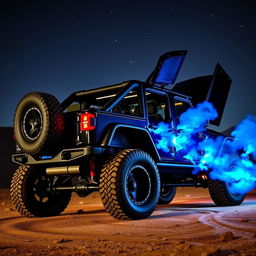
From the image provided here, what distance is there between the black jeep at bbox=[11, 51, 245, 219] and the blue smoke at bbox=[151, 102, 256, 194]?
7.1 inches

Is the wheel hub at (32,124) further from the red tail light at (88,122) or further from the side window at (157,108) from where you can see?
the side window at (157,108)

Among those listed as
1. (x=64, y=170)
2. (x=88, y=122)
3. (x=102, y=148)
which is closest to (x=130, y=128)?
(x=102, y=148)

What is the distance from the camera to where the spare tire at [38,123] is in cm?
577

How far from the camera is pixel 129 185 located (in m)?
5.95

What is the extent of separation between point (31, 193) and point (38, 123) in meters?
1.42

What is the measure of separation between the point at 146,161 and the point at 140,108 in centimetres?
110

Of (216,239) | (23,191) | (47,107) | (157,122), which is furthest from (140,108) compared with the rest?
(216,239)

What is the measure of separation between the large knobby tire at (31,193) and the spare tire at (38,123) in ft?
2.50

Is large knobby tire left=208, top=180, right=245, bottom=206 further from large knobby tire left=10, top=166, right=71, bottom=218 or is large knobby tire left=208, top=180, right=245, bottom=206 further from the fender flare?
large knobby tire left=10, top=166, right=71, bottom=218

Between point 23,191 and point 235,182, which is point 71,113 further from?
point 235,182

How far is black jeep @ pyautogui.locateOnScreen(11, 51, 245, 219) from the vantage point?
5688 mm

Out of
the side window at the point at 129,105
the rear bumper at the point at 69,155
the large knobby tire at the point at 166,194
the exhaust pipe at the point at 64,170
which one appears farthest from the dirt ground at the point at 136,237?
the large knobby tire at the point at 166,194

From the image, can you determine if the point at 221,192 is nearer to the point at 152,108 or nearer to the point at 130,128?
the point at 152,108

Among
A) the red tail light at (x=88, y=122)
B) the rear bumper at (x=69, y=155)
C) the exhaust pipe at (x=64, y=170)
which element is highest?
the red tail light at (x=88, y=122)
